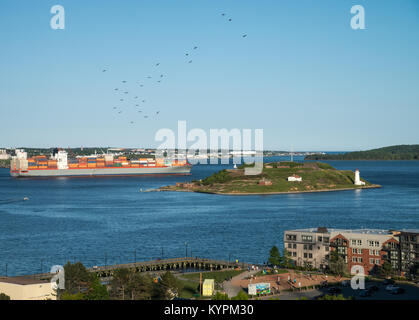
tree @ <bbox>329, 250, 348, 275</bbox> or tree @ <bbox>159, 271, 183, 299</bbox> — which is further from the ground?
tree @ <bbox>159, 271, 183, 299</bbox>

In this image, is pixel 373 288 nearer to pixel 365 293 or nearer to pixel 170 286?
pixel 365 293

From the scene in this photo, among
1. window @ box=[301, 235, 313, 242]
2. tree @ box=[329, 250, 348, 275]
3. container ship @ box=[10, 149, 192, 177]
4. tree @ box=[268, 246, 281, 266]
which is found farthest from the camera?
container ship @ box=[10, 149, 192, 177]

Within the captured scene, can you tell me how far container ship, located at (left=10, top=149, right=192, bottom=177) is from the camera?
13638 centimetres

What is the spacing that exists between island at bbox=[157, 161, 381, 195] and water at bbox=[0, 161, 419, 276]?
29.6ft

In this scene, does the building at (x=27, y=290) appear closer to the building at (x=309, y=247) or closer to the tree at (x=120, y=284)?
the tree at (x=120, y=284)

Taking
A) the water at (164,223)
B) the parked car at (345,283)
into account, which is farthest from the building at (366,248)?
the water at (164,223)

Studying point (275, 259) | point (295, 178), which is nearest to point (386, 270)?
point (275, 259)

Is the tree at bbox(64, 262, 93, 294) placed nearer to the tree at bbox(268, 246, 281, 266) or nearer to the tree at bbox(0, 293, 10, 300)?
the tree at bbox(0, 293, 10, 300)

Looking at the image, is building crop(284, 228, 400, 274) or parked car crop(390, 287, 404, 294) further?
building crop(284, 228, 400, 274)

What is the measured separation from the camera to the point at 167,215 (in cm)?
5550

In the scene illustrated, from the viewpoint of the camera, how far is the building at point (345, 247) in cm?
2811

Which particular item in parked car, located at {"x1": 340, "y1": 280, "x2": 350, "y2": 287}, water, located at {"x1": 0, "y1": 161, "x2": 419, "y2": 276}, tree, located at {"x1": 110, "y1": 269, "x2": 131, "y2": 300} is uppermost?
tree, located at {"x1": 110, "y1": 269, "x2": 131, "y2": 300}

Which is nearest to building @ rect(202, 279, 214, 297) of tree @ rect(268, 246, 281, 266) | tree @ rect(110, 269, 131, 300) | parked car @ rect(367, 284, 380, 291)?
tree @ rect(110, 269, 131, 300)

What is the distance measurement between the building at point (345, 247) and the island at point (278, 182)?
2134 inches
